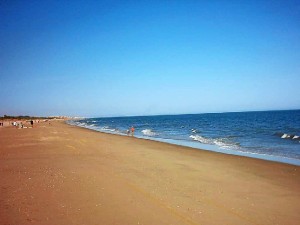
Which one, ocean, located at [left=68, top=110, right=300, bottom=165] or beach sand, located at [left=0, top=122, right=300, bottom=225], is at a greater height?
beach sand, located at [left=0, top=122, right=300, bottom=225]

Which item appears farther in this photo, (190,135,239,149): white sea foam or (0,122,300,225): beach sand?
(190,135,239,149): white sea foam

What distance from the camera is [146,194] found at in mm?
7363

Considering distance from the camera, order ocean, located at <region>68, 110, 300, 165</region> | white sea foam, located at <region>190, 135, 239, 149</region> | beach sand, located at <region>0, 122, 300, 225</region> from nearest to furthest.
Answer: beach sand, located at <region>0, 122, 300, 225</region>
ocean, located at <region>68, 110, 300, 165</region>
white sea foam, located at <region>190, 135, 239, 149</region>

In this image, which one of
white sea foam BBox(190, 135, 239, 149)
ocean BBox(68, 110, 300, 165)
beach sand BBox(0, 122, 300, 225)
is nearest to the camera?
beach sand BBox(0, 122, 300, 225)

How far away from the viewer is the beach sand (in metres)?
5.76

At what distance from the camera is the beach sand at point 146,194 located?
5758 mm

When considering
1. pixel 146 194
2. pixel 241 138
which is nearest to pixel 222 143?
pixel 241 138

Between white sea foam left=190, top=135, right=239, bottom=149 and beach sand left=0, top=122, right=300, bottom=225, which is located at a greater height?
beach sand left=0, top=122, right=300, bottom=225

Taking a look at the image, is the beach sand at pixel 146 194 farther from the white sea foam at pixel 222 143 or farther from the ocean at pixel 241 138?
the white sea foam at pixel 222 143

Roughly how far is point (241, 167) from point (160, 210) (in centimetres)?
714

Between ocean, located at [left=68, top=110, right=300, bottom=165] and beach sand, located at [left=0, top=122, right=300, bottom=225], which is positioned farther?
ocean, located at [left=68, top=110, right=300, bottom=165]

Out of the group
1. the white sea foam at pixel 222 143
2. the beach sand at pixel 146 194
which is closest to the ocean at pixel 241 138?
the white sea foam at pixel 222 143

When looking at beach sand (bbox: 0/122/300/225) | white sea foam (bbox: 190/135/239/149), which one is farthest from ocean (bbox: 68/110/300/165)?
beach sand (bbox: 0/122/300/225)

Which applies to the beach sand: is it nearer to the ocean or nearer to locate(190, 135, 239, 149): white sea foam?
the ocean
